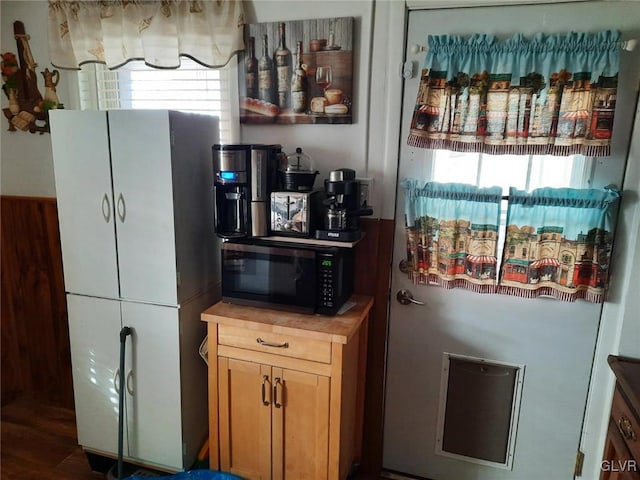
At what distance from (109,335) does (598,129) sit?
221 cm

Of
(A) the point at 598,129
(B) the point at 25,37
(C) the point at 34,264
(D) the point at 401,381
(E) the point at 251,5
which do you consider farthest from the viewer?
(C) the point at 34,264

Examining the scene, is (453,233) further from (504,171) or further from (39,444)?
(39,444)

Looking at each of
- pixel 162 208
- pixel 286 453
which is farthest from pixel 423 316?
pixel 162 208

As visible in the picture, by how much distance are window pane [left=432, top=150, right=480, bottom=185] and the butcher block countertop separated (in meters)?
0.68

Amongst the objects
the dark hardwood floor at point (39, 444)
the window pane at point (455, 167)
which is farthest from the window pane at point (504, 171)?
the dark hardwood floor at point (39, 444)

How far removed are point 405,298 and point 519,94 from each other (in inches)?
39.1

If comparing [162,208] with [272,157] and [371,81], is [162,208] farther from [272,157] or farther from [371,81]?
[371,81]

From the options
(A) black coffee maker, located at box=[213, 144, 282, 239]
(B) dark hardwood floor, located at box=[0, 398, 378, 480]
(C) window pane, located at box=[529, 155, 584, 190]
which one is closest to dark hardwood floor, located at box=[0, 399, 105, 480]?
(B) dark hardwood floor, located at box=[0, 398, 378, 480]

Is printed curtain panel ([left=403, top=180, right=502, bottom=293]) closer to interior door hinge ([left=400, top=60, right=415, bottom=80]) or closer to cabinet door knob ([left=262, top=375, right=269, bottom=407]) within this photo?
interior door hinge ([left=400, top=60, right=415, bottom=80])

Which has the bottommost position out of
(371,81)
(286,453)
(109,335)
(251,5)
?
(286,453)

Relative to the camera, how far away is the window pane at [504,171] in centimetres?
185

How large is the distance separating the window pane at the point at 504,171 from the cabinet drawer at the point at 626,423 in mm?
860

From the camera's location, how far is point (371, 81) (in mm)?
1973

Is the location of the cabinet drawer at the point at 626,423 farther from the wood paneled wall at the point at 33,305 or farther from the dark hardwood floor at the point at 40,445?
the wood paneled wall at the point at 33,305
